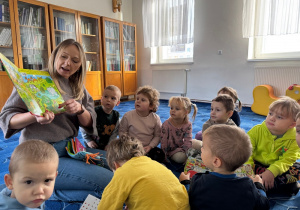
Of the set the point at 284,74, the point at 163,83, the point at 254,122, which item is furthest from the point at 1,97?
the point at 284,74

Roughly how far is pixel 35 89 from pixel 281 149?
1464 mm

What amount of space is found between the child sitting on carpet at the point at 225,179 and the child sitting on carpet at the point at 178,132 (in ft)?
2.83

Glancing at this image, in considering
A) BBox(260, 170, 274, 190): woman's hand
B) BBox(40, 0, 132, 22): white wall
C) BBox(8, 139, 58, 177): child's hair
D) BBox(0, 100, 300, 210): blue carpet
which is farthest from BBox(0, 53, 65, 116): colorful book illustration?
BBox(40, 0, 132, 22): white wall

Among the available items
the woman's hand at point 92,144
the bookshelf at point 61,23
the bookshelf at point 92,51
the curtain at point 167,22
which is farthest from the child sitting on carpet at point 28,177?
the curtain at point 167,22

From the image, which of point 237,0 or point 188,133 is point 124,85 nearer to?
point 237,0

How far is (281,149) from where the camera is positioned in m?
1.36

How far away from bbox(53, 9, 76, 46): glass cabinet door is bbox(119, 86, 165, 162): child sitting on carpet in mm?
2910

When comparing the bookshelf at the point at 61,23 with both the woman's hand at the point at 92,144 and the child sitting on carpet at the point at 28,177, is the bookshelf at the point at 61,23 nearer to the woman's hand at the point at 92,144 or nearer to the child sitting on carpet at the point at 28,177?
the woman's hand at the point at 92,144

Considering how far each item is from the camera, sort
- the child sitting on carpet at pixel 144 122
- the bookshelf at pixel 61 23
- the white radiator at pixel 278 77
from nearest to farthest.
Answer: the child sitting on carpet at pixel 144 122 < the white radiator at pixel 278 77 < the bookshelf at pixel 61 23

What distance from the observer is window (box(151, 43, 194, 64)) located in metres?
4.90

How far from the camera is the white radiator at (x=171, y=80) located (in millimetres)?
4930

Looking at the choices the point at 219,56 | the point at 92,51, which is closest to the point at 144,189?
the point at 219,56

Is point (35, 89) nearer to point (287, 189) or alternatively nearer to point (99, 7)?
point (287, 189)

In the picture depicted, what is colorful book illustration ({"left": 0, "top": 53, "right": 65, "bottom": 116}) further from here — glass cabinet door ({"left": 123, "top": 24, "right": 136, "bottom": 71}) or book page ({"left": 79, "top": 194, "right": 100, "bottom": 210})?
glass cabinet door ({"left": 123, "top": 24, "right": 136, "bottom": 71})
